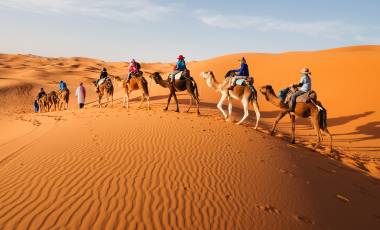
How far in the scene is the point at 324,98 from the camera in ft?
83.6

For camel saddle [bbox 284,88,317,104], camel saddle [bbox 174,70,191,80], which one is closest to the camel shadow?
camel saddle [bbox 284,88,317,104]

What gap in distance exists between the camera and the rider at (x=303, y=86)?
12.4 metres

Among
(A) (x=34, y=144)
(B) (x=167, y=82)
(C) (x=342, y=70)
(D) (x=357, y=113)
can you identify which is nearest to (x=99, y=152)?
(A) (x=34, y=144)

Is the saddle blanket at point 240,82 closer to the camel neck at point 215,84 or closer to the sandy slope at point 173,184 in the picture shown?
the camel neck at point 215,84

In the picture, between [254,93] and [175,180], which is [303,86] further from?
[175,180]

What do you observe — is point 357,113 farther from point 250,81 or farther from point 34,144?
point 34,144

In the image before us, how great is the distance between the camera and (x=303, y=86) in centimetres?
1270

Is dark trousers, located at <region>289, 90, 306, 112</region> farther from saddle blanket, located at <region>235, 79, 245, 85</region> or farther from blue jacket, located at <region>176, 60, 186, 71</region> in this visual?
blue jacket, located at <region>176, 60, 186, 71</region>

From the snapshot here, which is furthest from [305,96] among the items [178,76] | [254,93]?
[178,76]

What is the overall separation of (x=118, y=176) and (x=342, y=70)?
26.4 m

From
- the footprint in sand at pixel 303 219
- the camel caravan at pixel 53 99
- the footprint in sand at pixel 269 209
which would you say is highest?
the camel caravan at pixel 53 99

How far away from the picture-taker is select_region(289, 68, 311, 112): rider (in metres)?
12.4

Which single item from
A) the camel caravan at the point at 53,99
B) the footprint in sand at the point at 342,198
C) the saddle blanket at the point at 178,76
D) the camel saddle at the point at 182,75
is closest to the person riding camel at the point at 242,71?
the camel saddle at the point at 182,75

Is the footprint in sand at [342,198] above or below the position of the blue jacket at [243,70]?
below
